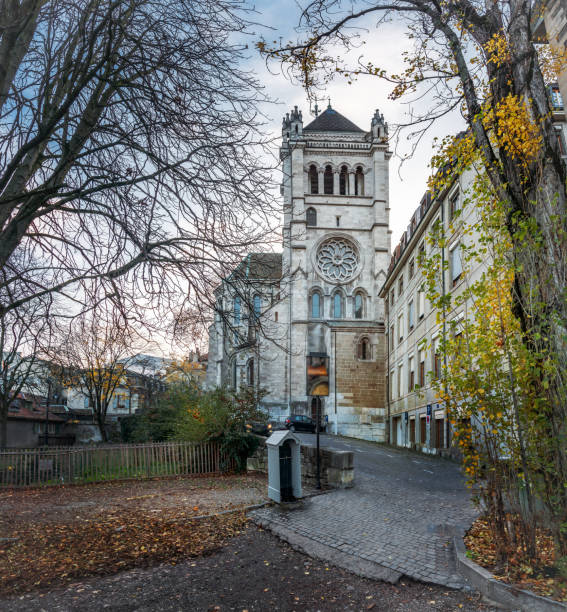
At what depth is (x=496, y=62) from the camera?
6344 millimetres

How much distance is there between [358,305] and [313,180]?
47.9 ft

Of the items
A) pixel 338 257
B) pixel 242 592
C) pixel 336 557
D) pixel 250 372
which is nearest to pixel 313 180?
pixel 338 257

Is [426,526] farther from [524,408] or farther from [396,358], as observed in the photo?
[396,358]

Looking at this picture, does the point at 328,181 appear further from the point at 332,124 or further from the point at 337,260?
the point at 337,260

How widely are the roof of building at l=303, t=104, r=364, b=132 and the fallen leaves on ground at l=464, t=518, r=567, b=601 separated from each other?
5207 cm

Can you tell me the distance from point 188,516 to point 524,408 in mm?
6292

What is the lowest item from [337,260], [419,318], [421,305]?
[419,318]

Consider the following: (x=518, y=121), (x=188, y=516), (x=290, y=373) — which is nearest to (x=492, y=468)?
(x=518, y=121)

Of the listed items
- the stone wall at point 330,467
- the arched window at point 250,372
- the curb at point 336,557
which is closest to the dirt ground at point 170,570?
the curb at point 336,557

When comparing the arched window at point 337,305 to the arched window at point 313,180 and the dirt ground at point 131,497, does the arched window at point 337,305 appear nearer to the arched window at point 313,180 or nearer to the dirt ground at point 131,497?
the arched window at point 313,180

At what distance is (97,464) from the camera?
15.3 metres

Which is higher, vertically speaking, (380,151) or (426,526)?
(380,151)

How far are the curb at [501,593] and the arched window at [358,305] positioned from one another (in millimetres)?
43212

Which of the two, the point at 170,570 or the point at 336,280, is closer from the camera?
the point at 170,570
